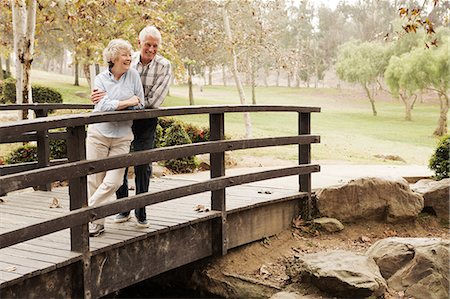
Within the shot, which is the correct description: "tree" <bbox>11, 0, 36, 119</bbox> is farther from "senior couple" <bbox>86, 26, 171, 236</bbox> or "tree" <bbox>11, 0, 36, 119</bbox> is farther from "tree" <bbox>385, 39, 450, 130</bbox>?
"tree" <bbox>385, 39, 450, 130</bbox>

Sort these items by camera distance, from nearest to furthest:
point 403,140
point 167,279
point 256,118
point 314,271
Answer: point 314,271 < point 167,279 < point 403,140 < point 256,118

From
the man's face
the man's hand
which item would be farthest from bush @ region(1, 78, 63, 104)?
the man's hand

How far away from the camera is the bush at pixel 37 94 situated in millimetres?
21500

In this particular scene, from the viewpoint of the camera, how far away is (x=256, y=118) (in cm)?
3947

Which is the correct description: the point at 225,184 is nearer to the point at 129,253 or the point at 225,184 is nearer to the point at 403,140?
the point at 129,253

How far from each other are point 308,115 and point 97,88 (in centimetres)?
341

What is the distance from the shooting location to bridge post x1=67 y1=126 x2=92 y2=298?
5266 millimetres

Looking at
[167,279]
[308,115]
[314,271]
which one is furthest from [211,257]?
[308,115]

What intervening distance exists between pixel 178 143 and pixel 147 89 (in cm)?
614

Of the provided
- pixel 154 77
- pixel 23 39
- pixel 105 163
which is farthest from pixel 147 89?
pixel 23 39

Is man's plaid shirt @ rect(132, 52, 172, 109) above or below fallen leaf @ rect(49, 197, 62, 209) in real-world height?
above

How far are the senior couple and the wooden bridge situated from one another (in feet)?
0.53

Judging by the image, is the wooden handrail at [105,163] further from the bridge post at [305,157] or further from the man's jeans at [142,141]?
A: the bridge post at [305,157]

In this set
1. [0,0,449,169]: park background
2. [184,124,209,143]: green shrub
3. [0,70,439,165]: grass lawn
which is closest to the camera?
[184,124,209,143]: green shrub
